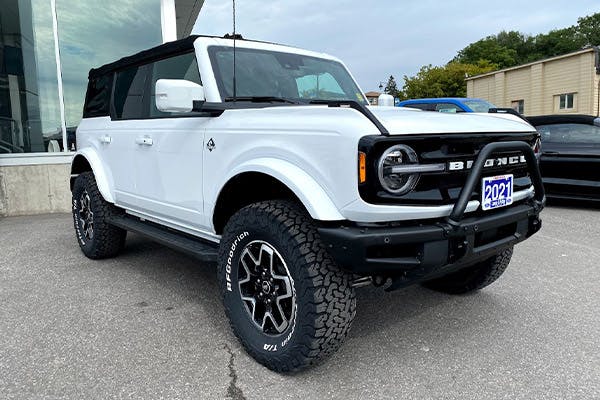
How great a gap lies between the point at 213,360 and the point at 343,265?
3.26 feet

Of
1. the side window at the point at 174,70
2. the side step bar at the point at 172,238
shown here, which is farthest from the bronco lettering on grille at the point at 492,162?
the side window at the point at 174,70

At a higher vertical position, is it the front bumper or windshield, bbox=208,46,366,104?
windshield, bbox=208,46,366,104

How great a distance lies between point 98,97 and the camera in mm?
4613

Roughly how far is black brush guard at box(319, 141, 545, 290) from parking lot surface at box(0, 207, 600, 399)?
1.91 feet

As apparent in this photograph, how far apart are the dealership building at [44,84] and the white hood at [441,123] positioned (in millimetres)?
7181

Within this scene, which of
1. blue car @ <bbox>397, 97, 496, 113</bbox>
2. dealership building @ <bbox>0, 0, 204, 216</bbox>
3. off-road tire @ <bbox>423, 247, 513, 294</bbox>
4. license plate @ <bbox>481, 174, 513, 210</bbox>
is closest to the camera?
license plate @ <bbox>481, 174, 513, 210</bbox>

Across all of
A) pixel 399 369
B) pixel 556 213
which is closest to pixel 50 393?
pixel 399 369

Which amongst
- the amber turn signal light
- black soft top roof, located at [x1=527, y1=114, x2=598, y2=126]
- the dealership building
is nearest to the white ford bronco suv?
the amber turn signal light

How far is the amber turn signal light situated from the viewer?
205cm

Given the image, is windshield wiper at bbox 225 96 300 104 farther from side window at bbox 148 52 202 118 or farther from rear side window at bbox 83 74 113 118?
rear side window at bbox 83 74 113 118

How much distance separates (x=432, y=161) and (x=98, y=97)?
363 cm

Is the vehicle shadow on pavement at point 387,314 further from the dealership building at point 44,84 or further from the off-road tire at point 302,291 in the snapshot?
the dealership building at point 44,84

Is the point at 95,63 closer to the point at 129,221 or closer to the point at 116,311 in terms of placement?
the point at 129,221

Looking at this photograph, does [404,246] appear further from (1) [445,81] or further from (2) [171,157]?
(1) [445,81]
